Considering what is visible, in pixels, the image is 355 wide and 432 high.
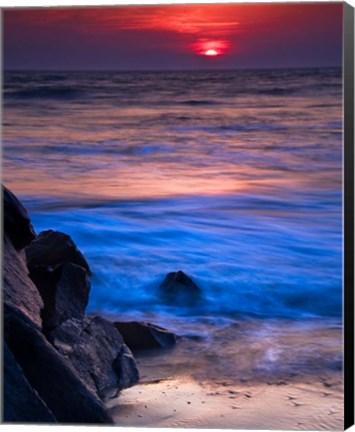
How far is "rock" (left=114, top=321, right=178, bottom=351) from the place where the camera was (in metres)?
5.12

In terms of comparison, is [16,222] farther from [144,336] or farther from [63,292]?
[144,336]

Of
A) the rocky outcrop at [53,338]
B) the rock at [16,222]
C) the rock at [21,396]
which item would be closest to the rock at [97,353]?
the rocky outcrop at [53,338]

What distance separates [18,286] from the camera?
201 inches

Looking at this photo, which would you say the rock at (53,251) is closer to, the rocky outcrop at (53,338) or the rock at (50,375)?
the rocky outcrop at (53,338)

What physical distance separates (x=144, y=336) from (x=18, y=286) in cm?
67

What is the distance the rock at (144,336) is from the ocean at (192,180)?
75mm

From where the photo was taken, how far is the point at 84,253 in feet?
17.3

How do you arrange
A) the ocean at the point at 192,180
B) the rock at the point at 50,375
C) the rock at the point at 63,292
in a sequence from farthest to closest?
the rock at the point at 63,292 → the ocean at the point at 192,180 → the rock at the point at 50,375

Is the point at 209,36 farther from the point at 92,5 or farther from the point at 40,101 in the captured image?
the point at 40,101

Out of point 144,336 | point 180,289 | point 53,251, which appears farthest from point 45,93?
point 144,336

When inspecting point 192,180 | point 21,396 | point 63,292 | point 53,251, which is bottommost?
point 21,396

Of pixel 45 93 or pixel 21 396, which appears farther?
pixel 45 93

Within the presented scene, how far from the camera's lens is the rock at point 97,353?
5055 mm

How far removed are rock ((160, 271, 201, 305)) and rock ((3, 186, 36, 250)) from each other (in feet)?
2.41
